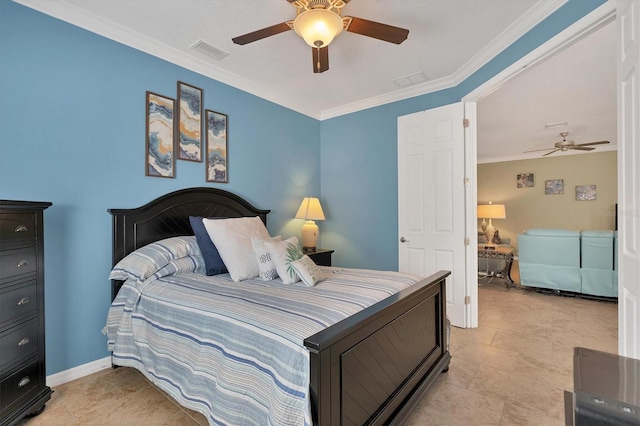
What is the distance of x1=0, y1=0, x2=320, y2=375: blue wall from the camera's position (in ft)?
6.51

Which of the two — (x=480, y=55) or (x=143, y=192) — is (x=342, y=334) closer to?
(x=143, y=192)

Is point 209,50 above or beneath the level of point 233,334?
above

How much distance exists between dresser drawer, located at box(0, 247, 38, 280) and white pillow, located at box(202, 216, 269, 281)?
1020mm

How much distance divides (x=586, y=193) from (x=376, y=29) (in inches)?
285

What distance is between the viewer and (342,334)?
119 centimetres

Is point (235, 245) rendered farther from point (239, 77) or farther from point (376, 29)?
point (239, 77)

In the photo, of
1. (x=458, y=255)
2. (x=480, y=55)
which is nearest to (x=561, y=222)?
(x=458, y=255)

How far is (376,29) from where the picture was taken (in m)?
1.90

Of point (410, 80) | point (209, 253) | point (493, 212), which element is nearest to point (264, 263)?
point (209, 253)

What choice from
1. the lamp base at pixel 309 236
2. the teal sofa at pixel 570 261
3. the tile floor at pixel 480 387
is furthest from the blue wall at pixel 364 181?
Result: the teal sofa at pixel 570 261

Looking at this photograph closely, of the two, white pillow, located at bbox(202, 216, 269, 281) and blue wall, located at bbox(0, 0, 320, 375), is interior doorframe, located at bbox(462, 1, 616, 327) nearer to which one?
white pillow, located at bbox(202, 216, 269, 281)

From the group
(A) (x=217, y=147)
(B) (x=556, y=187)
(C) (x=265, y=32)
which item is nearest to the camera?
(C) (x=265, y=32)

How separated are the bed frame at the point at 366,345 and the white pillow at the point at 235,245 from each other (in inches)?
20.2

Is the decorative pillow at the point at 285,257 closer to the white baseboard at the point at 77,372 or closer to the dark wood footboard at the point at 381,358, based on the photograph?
the dark wood footboard at the point at 381,358
